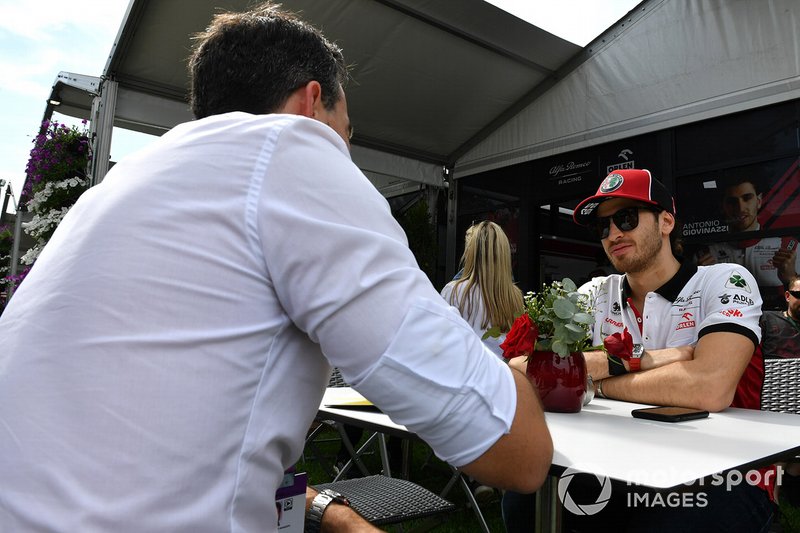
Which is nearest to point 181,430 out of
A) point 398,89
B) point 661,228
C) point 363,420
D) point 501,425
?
point 501,425

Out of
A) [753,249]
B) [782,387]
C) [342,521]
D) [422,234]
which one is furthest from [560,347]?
[422,234]

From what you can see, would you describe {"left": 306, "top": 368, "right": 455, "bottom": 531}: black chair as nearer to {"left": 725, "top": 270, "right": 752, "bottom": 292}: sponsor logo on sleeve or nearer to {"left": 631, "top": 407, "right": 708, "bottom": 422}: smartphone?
{"left": 631, "top": 407, "right": 708, "bottom": 422}: smartphone

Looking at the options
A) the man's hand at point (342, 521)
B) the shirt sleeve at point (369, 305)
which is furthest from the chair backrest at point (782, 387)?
the shirt sleeve at point (369, 305)

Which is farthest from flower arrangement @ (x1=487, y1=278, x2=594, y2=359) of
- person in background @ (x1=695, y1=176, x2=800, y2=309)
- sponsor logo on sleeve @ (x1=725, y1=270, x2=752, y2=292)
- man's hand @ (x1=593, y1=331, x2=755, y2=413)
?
person in background @ (x1=695, y1=176, x2=800, y2=309)

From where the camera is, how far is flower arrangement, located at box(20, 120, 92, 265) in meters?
6.18

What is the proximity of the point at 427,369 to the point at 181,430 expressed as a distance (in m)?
0.31

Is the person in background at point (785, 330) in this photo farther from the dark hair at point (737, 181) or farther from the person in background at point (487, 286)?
the person in background at point (487, 286)

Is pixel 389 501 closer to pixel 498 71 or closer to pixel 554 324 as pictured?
pixel 554 324

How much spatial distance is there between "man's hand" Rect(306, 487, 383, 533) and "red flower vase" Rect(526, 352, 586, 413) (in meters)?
0.87

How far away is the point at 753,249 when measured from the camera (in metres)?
5.68

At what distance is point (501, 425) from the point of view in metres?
0.79

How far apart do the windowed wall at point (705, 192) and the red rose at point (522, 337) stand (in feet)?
14.5

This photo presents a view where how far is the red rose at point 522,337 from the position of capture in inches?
68.5

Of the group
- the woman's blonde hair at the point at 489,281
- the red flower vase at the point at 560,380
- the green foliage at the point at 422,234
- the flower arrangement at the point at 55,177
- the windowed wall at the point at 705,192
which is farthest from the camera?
the green foliage at the point at 422,234
